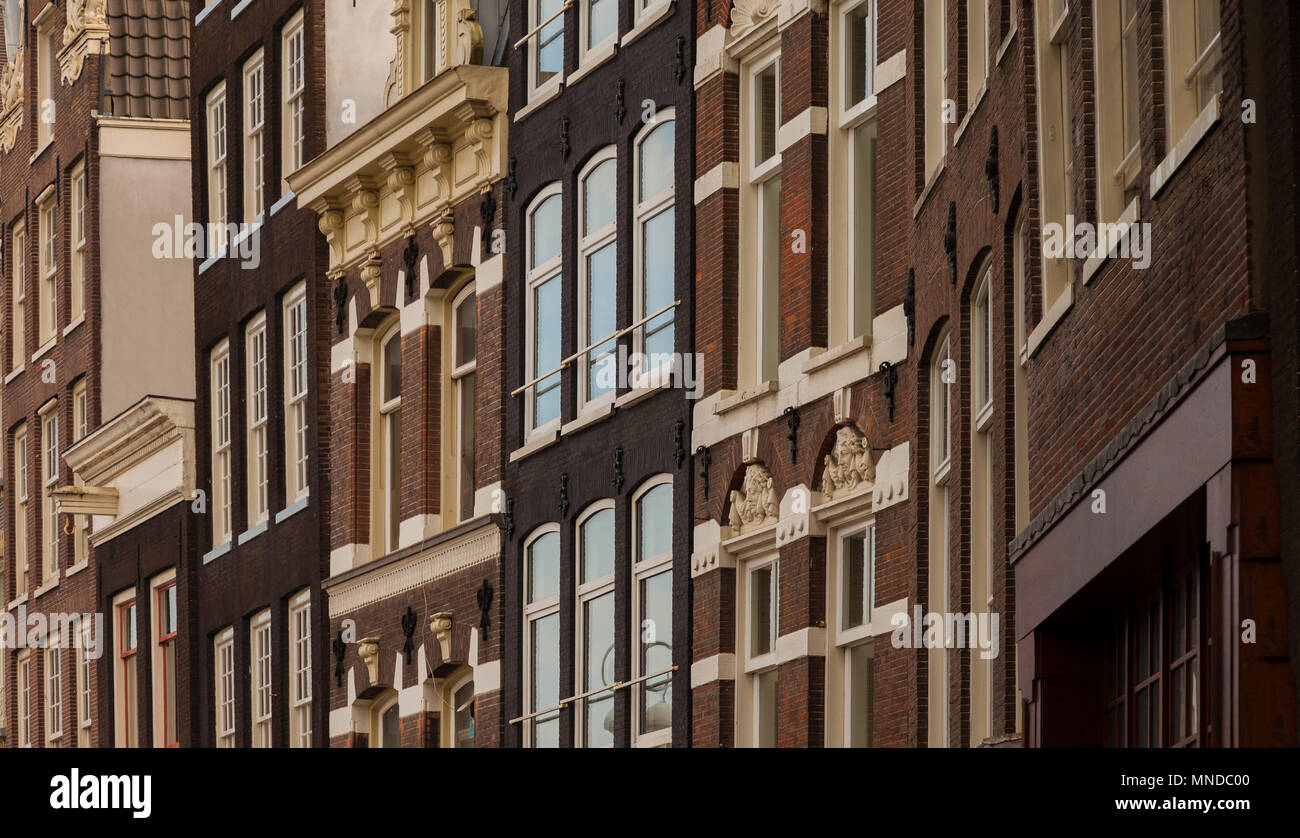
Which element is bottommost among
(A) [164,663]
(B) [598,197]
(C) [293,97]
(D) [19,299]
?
(A) [164,663]

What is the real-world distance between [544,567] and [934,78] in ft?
26.7

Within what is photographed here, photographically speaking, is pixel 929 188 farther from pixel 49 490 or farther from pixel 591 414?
pixel 49 490

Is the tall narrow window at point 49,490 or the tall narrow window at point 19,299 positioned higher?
the tall narrow window at point 19,299

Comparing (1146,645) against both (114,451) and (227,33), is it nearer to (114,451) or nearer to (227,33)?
(227,33)

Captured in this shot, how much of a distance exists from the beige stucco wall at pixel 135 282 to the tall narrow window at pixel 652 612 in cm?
1742

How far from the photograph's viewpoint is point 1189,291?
14.1 m

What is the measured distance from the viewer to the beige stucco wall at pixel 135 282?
42281mm

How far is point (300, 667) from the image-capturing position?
3338 centimetres

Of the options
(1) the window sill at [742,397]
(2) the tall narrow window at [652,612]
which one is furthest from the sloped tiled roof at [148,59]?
(1) the window sill at [742,397]

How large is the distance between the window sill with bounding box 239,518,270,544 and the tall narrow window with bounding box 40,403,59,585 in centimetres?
977

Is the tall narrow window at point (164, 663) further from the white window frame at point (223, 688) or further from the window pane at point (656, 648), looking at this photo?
the window pane at point (656, 648)

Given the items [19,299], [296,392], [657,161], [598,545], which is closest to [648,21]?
[657,161]

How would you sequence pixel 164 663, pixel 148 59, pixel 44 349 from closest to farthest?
1. pixel 164 663
2. pixel 148 59
3. pixel 44 349

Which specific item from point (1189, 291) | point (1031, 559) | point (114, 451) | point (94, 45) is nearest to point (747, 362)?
point (1031, 559)
